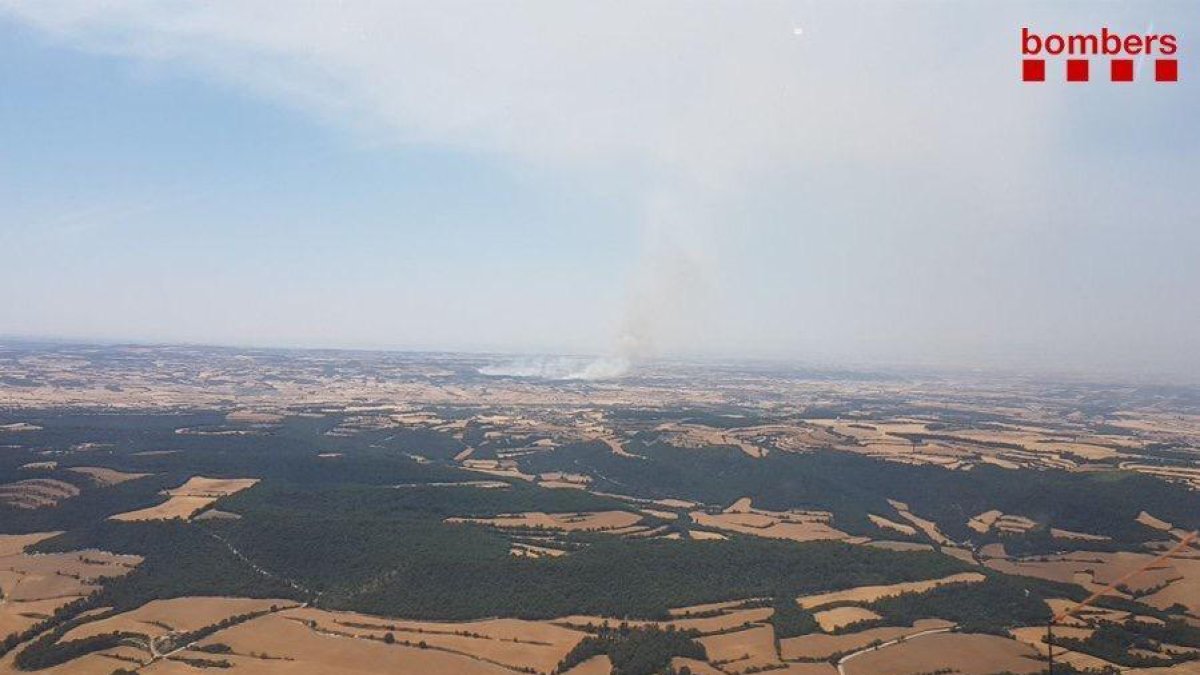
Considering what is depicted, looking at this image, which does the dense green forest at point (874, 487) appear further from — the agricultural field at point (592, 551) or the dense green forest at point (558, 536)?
the agricultural field at point (592, 551)

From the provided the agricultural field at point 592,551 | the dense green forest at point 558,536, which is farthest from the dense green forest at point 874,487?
the agricultural field at point 592,551

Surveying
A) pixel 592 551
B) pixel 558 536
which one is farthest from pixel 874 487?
pixel 592 551

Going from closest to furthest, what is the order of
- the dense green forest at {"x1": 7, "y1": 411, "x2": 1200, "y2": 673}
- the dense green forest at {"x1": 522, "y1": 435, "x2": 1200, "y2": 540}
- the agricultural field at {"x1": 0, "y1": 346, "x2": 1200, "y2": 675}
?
1. the agricultural field at {"x1": 0, "y1": 346, "x2": 1200, "y2": 675}
2. the dense green forest at {"x1": 7, "y1": 411, "x2": 1200, "y2": 673}
3. the dense green forest at {"x1": 522, "y1": 435, "x2": 1200, "y2": 540}

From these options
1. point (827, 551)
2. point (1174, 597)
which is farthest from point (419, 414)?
point (1174, 597)

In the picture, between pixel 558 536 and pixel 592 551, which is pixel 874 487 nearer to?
pixel 558 536

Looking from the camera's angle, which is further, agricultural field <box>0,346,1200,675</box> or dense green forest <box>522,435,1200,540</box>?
dense green forest <box>522,435,1200,540</box>

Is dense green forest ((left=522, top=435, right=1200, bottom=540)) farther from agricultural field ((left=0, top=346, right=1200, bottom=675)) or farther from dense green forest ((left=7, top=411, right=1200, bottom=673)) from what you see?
agricultural field ((left=0, top=346, right=1200, bottom=675))

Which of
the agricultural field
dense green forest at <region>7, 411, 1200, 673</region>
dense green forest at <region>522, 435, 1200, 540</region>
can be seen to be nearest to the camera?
the agricultural field

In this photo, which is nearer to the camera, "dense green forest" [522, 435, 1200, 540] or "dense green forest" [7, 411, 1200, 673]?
"dense green forest" [7, 411, 1200, 673]

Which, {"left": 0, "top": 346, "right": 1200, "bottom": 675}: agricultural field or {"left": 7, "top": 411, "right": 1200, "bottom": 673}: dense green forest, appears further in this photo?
{"left": 7, "top": 411, "right": 1200, "bottom": 673}: dense green forest

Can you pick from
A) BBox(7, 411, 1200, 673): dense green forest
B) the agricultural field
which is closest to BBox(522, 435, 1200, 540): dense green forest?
BBox(7, 411, 1200, 673): dense green forest
